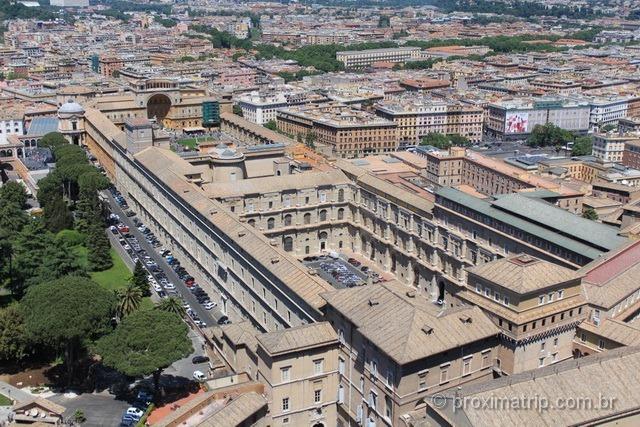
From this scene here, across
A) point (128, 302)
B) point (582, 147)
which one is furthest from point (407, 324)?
point (582, 147)

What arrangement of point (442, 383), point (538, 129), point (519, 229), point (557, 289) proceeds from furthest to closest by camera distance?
point (538, 129) < point (519, 229) < point (557, 289) < point (442, 383)

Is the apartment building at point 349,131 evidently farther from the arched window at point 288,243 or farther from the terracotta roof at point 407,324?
the terracotta roof at point 407,324

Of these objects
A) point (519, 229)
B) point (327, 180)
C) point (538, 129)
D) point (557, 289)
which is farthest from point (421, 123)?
point (557, 289)

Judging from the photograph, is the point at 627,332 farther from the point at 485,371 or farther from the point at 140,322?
the point at 140,322

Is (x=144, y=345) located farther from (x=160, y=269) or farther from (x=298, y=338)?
(x=160, y=269)

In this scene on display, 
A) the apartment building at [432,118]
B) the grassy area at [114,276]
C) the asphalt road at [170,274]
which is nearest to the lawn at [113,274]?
the grassy area at [114,276]

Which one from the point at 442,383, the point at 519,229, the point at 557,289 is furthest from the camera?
the point at 519,229
